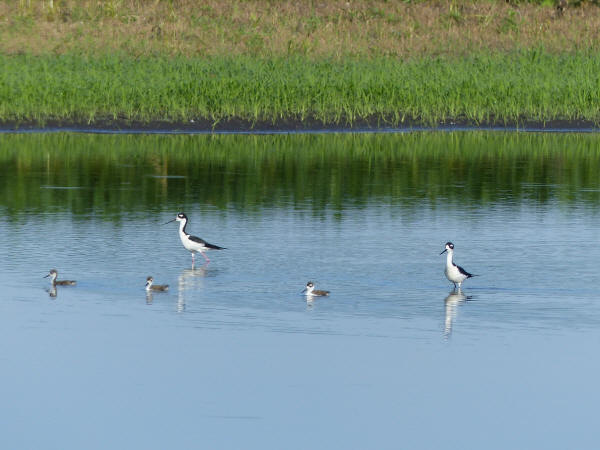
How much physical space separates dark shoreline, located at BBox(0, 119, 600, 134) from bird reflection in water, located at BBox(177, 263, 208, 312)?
51.9 ft

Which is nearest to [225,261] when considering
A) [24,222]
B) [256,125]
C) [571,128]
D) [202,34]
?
[24,222]

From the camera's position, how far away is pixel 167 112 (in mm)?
32031

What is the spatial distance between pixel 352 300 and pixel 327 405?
143 inches

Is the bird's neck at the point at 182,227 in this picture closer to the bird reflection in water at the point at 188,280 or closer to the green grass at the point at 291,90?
the bird reflection in water at the point at 188,280

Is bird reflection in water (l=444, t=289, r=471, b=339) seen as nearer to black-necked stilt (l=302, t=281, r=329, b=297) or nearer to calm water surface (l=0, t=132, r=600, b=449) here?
calm water surface (l=0, t=132, r=600, b=449)

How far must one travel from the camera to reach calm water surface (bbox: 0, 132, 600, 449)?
902 cm

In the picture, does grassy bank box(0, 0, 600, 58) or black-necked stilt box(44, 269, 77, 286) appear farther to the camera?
grassy bank box(0, 0, 600, 58)

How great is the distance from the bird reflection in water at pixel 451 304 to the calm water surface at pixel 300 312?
59 millimetres

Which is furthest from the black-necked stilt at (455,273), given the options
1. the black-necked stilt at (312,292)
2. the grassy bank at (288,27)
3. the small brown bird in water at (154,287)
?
the grassy bank at (288,27)

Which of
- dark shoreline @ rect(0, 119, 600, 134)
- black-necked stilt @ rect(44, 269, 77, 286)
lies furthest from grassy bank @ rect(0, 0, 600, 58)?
black-necked stilt @ rect(44, 269, 77, 286)

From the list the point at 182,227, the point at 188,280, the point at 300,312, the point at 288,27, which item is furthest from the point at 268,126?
the point at 300,312

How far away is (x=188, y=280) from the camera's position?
562 inches

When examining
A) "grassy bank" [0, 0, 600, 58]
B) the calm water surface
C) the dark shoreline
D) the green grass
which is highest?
"grassy bank" [0, 0, 600, 58]

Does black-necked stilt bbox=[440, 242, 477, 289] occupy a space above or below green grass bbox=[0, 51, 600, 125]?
below
